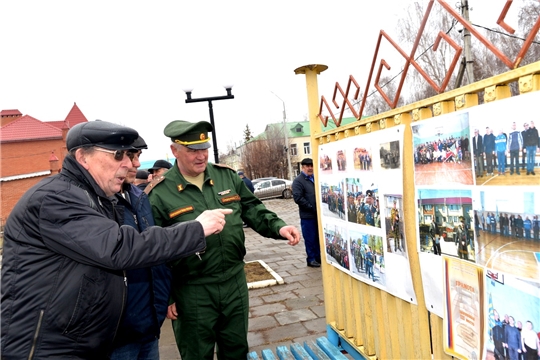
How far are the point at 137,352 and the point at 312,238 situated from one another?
184 inches

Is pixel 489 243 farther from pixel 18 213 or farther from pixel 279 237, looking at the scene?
pixel 18 213

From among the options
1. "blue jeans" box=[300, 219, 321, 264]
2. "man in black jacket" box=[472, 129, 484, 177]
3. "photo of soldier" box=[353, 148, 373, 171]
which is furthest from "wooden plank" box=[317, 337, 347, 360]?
"blue jeans" box=[300, 219, 321, 264]

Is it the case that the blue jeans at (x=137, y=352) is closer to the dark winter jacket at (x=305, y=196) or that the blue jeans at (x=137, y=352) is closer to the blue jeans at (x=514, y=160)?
the blue jeans at (x=514, y=160)

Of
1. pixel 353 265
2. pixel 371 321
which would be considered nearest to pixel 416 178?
pixel 353 265

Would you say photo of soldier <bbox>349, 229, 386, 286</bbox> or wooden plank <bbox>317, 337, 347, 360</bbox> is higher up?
photo of soldier <bbox>349, 229, 386, 286</bbox>

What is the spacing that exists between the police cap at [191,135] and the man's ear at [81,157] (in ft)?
2.86

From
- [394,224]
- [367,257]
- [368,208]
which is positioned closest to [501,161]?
[394,224]

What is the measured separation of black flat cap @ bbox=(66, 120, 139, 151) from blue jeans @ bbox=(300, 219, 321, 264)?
5.16 meters

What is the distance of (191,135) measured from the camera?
105 inches

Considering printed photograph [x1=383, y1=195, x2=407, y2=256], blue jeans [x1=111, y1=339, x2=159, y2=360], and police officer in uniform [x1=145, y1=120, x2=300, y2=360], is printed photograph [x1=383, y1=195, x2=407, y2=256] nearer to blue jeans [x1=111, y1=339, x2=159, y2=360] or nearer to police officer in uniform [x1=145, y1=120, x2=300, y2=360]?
police officer in uniform [x1=145, y1=120, x2=300, y2=360]

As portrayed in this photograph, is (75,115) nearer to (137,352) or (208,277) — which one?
(208,277)

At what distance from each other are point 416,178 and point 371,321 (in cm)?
114

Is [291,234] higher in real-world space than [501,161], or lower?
lower

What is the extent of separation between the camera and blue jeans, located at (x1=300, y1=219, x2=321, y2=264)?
6.73 m
